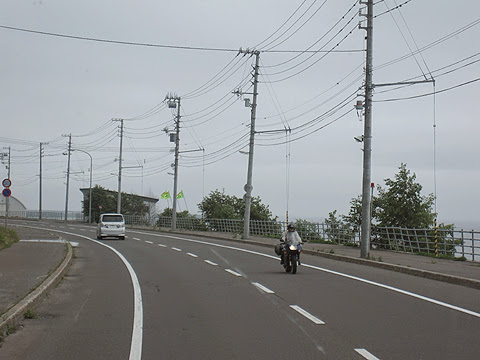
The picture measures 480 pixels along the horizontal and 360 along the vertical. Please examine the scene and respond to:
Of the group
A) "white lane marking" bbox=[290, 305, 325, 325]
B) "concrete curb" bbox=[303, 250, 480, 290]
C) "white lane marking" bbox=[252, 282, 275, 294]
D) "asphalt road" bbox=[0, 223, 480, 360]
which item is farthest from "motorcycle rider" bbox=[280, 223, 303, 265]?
"white lane marking" bbox=[290, 305, 325, 325]

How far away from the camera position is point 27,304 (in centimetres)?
994

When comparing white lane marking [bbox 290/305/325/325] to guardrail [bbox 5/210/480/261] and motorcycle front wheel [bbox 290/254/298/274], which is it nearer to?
motorcycle front wheel [bbox 290/254/298/274]

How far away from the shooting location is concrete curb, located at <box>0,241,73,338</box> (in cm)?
829

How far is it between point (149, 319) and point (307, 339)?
292 centimetres

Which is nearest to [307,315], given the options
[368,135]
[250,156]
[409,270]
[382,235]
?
[409,270]

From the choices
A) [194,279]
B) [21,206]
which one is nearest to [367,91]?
[194,279]

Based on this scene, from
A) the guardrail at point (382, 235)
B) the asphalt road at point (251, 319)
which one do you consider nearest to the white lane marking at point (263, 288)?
the asphalt road at point (251, 319)

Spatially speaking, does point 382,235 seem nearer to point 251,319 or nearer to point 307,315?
point 307,315

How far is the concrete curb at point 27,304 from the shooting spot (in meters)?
8.29

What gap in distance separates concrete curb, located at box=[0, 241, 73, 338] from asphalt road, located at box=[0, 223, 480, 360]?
0.66ft

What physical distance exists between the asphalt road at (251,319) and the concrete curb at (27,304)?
200mm

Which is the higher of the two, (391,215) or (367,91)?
(367,91)

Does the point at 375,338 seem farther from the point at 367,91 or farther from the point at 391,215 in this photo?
the point at 391,215

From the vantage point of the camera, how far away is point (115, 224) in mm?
→ 38094
